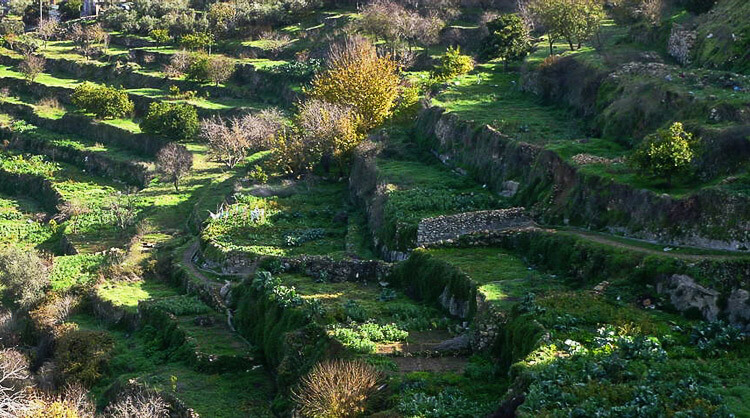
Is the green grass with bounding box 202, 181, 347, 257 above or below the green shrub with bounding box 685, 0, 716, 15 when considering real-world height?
below

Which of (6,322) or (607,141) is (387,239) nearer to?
(607,141)

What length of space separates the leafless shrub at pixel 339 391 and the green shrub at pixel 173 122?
170 feet

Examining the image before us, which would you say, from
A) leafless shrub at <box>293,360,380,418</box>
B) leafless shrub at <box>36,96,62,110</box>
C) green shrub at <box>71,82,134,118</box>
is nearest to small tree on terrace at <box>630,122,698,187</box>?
leafless shrub at <box>293,360,380,418</box>

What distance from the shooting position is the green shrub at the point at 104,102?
86938mm

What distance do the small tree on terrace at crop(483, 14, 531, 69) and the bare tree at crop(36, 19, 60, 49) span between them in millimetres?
69288

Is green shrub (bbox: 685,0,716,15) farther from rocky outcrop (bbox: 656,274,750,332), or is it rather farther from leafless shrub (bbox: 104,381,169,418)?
leafless shrub (bbox: 104,381,169,418)

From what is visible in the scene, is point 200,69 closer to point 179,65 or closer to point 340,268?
point 179,65

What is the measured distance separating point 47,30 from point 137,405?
306 feet

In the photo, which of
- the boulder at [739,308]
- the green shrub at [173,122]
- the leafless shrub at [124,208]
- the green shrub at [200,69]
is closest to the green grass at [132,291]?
the leafless shrub at [124,208]

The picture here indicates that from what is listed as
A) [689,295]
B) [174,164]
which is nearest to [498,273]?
[689,295]

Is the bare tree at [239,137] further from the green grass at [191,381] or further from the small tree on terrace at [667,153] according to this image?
the small tree on terrace at [667,153]

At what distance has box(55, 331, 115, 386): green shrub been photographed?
4125 cm

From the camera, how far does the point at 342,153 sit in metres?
60.2

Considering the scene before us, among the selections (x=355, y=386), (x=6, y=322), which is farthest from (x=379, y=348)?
(x=6, y=322)
